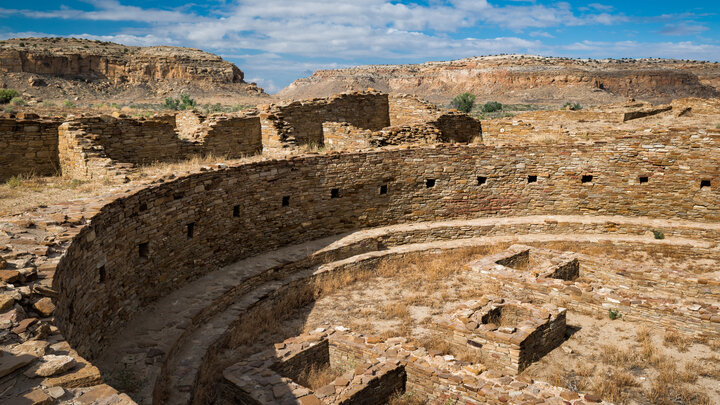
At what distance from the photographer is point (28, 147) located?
10.8 m

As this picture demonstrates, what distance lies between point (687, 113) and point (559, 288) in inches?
668

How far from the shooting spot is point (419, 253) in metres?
11.8

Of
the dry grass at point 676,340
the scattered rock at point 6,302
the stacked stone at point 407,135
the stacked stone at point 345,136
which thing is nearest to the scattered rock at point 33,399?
the scattered rock at point 6,302

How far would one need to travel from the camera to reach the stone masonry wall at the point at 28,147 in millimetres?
10508

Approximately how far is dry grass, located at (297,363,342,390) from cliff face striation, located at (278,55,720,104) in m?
54.3

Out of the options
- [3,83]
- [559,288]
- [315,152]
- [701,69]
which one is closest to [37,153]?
[315,152]

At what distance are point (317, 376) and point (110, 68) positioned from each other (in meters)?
49.1

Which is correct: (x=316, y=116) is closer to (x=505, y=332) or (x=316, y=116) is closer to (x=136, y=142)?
(x=136, y=142)

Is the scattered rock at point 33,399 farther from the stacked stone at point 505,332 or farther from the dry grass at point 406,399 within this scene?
the stacked stone at point 505,332

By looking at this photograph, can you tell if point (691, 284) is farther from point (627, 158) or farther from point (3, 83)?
point (3, 83)

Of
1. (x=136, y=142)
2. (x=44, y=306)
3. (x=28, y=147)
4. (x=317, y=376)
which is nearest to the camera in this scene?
(x=44, y=306)

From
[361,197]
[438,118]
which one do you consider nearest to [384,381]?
[361,197]

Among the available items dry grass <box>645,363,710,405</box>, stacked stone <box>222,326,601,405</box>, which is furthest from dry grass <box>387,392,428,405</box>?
dry grass <box>645,363,710,405</box>

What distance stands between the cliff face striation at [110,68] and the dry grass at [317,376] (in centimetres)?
4004
